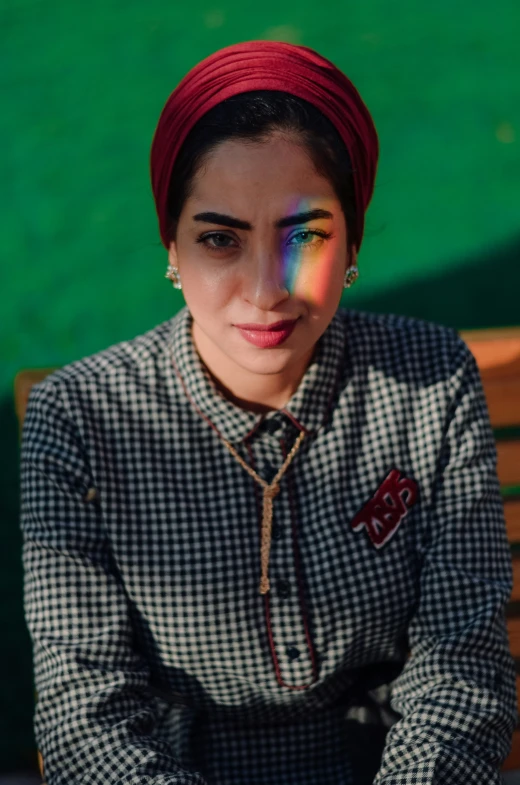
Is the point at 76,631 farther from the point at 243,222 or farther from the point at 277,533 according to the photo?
the point at 243,222

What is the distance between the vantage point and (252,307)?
5.25 feet

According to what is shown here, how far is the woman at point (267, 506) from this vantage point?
5.21 feet

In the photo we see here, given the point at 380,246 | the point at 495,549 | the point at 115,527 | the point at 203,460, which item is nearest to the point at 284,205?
the point at 203,460

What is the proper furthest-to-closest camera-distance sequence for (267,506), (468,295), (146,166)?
(468,295), (146,166), (267,506)

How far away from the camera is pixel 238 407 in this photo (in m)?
1.83

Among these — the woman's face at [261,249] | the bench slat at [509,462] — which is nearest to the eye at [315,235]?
the woman's face at [261,249]

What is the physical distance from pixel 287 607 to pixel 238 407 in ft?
1.24

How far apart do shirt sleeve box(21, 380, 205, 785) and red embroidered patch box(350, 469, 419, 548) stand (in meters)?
0.47

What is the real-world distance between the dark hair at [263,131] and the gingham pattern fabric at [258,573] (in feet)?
1.19

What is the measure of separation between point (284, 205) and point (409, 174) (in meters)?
1.16

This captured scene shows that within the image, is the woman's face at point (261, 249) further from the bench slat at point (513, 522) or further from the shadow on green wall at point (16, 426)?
the shadow on green wall at point (16, 426)

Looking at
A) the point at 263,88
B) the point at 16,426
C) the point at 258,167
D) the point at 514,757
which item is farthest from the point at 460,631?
the point at 16,426

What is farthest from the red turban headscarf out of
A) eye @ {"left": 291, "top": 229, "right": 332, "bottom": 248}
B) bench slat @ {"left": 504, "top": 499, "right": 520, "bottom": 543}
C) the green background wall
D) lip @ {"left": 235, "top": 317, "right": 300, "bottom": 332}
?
bench slat @ {"left": 504, "top": 499, "right": 520, "bottom": 543}

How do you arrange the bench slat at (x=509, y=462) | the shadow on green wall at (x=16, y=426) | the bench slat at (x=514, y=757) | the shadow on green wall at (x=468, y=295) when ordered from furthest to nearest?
the shadow on green wall at (x=468, y=295) → the shadow on green wall at (x=16, y=426) → the bench slat at (x=509, y=462) → the bench slat at (x=514, y=757)
